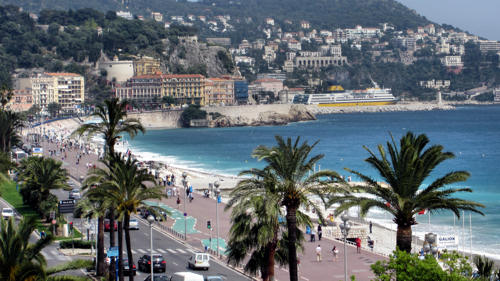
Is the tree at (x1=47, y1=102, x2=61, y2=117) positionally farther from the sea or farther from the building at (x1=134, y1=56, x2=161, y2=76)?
the building at (x1=134, y1=56, x2=161, y2=76)

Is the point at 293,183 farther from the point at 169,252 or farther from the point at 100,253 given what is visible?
the point at 169,252

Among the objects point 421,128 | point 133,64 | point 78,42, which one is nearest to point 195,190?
point 421,128

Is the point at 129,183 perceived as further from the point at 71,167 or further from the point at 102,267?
the point at 71,167

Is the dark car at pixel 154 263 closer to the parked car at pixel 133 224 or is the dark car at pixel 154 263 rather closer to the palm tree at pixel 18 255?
the parked car at pixel 133 224

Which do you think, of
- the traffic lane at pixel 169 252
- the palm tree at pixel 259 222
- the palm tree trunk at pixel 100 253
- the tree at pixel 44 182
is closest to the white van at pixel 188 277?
the palm tree at pixel 259 222

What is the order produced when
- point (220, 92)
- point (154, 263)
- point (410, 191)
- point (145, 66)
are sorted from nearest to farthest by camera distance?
point (410, 191) < point (154, 263) < point (220, 92) < point (145, 66)

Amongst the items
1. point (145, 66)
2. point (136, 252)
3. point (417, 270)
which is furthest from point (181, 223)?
point (145, 66)

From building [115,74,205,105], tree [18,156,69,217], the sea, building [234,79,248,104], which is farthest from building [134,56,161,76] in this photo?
tree [18,156,69,217]
